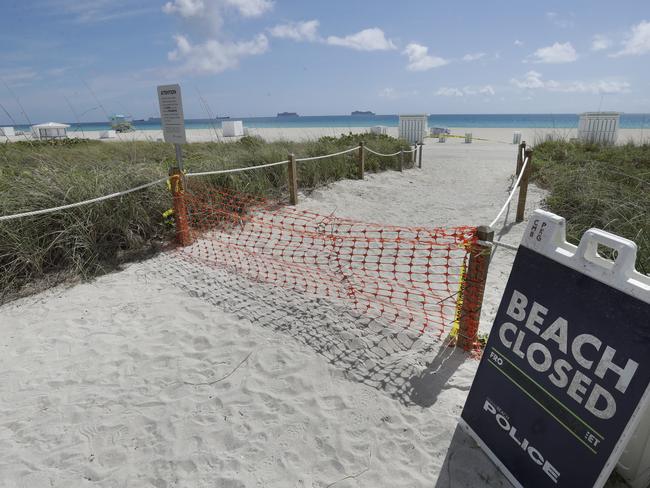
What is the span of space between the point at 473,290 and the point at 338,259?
1773 millimetres

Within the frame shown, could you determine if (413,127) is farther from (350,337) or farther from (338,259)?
(350,337)

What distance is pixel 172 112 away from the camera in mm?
5258

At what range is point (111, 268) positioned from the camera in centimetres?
482

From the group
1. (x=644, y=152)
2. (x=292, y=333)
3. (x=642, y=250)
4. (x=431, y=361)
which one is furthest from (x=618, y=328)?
(x=644, y=152)

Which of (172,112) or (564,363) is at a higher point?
(172,112)

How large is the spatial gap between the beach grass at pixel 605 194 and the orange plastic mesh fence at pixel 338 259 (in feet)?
5.25

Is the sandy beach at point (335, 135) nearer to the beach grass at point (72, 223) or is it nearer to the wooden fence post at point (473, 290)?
the beach grass at point (72, 223)

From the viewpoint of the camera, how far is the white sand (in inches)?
87.2

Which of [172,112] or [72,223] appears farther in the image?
[172,112]

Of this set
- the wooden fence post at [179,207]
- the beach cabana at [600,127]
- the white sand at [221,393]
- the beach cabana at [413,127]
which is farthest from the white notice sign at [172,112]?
the beach cabana at [600,127]

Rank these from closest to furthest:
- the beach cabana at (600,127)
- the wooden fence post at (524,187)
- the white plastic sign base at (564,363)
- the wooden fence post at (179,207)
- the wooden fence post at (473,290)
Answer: the white plastic sign base at (564,363) < the wooden fence post at (473,290) < the wooden fence post at (179,207) < the wooden fence post at (524,187) < the beach cabana at (600,127)

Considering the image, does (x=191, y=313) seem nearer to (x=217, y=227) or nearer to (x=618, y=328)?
(x=217, y=227)

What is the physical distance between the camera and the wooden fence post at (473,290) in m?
2.75

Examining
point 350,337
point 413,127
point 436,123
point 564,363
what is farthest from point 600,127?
point 436,123
